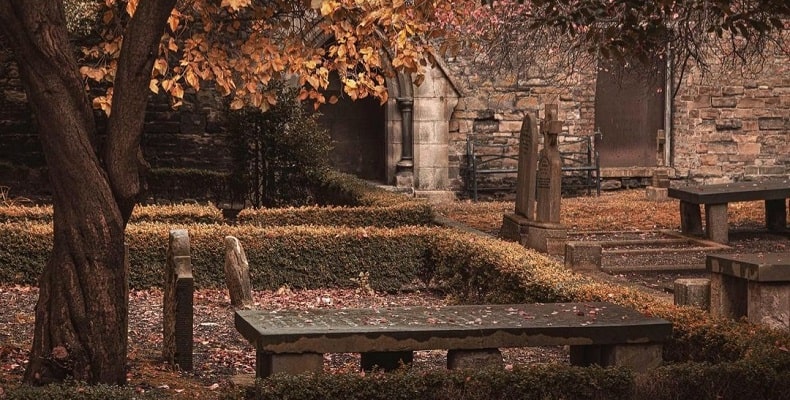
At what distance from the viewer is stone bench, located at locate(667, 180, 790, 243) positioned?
16.5 m

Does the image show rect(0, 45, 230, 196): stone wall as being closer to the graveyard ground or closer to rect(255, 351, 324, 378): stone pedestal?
the graveyard ground

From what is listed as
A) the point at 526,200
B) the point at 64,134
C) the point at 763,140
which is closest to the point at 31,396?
the point at 64,134

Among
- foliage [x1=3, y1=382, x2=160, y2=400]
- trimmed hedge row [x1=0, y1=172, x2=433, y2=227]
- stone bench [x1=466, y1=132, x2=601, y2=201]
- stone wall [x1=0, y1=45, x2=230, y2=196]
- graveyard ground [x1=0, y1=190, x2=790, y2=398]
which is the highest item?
stone wall [x1=0, y1=45, x2=230, y2=196]

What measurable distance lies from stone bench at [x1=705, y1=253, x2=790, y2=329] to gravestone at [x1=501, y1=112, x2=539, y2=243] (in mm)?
6118

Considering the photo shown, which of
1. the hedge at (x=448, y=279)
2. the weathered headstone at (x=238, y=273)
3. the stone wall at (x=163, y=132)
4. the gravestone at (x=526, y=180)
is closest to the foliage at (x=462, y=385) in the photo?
the hedge at (x=448, y=279)

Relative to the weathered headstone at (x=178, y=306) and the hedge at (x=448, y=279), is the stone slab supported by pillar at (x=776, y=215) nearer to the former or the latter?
the hedge at (x=448, y=279)

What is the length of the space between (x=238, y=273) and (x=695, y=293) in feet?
14.4

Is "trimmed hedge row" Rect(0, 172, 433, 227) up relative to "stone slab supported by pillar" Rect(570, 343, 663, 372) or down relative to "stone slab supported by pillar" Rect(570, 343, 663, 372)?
up

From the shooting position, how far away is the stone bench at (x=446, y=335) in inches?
279

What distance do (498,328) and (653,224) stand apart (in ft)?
39.0

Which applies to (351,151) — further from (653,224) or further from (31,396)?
(31,396)

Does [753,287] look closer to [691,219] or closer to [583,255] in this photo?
[583,255]

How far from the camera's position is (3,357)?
29.0 feet

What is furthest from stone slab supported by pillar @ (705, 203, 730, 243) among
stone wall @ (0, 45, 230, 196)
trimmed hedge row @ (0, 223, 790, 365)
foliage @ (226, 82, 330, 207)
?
stone wall @ (0, 45, 230, 196)
